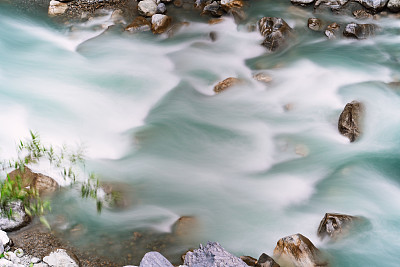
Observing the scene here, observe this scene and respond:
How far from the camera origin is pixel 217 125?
5.80 meters

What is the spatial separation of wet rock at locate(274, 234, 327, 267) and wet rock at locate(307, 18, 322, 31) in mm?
4864

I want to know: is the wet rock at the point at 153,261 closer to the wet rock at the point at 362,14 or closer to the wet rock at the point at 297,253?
the wet rock at the point at 297,253

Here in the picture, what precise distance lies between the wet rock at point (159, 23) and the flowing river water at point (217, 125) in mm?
192

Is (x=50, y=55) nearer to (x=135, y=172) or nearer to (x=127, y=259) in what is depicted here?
(x=135, y=172)

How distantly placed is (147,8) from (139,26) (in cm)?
52

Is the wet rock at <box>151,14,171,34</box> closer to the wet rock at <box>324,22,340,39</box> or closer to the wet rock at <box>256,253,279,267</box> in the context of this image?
the wet rock at <box>324,22,340,39</box>

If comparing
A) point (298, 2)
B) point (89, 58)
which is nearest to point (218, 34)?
point (298, 2)

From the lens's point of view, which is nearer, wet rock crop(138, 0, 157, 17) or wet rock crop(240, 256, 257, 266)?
wet rock crop(240, 256, 257, 266)

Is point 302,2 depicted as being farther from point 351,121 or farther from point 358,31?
point 351,121

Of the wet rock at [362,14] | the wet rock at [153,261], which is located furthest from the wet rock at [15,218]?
the wet rock at [362,14]

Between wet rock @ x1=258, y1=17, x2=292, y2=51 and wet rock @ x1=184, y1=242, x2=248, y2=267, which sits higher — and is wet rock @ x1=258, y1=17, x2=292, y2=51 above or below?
above

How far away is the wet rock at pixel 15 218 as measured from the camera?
4.10m

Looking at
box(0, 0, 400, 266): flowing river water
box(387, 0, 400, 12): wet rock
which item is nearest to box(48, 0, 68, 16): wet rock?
box(0, 0, 400, 266): flowing river water

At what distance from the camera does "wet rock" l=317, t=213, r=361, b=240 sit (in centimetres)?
405
